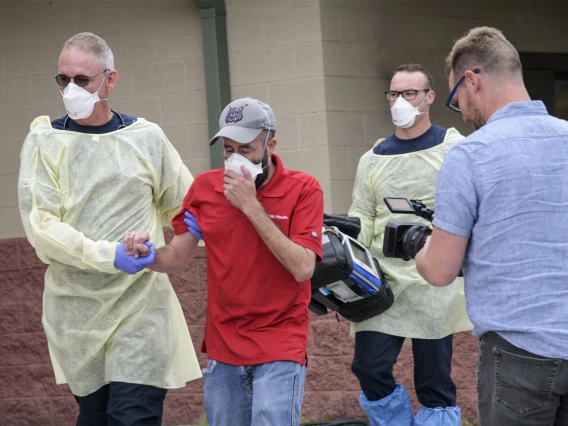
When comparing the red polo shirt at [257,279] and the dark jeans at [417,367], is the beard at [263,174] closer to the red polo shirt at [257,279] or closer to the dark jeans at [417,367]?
the red polo shirt at [257,279]

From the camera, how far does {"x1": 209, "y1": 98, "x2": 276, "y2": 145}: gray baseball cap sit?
13.8ft

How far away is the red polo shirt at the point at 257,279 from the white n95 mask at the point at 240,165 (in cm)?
10

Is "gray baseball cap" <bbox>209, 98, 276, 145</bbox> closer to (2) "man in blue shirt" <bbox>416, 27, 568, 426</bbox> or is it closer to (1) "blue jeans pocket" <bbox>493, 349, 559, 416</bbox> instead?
(2) "man in blue shirt" <bbox>416, 27, 568, 426</bbox>

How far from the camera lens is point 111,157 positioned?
4711 mm

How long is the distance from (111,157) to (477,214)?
194cm

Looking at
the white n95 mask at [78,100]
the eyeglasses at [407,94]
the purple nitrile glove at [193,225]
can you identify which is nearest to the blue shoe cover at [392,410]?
the eyeglasses at [407,94]

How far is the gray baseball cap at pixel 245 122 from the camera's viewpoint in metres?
4.20

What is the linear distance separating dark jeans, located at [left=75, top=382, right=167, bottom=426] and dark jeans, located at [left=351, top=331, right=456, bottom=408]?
4.83ft

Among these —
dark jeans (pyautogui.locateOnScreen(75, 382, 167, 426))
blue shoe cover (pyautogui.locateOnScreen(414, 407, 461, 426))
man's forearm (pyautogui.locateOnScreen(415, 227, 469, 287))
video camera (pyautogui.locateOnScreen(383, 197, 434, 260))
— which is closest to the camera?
man's forearm (pyautogui.locateOnScreen(415, 227, 469, 287))

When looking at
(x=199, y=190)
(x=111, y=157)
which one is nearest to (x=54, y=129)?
(x=111, y=157)

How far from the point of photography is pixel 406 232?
3.90 meters

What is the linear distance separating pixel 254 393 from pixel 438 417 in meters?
2.03

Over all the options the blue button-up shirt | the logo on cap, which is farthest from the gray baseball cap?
the blue button-up shirt

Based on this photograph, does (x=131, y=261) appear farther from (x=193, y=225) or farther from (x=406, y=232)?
(x=406, y=232)
